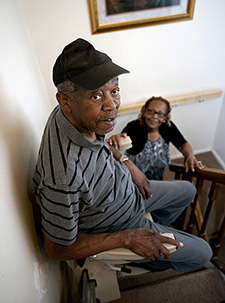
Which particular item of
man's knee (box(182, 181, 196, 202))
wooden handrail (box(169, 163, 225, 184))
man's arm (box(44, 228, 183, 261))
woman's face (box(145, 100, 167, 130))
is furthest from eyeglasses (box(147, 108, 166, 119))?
man's arm (box(44, 228, 183, 261))

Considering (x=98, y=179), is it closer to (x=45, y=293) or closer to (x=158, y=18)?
(x=45, y=293)

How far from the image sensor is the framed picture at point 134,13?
5.58ft

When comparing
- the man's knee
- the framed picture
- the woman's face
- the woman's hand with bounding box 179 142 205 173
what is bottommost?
the man's knee

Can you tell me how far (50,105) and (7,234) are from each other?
5.11 ft

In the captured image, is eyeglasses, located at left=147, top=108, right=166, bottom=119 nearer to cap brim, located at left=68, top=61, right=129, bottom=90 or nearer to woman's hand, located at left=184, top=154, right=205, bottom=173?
woman's hand, located at left=184, top=154, right=205, bottom=173

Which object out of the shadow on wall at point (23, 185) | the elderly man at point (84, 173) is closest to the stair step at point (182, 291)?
the elderly man at point (84, 173)

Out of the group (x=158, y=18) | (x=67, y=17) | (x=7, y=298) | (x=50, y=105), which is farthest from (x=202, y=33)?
(x=7, y=298)

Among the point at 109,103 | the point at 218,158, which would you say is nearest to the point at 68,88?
the point at 109,103

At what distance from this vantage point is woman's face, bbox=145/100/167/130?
1.85 m

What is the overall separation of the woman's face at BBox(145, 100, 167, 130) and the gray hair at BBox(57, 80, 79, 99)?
Answer: 116cm

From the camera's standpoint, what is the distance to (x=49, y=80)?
6.49ft

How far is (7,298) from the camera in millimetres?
677

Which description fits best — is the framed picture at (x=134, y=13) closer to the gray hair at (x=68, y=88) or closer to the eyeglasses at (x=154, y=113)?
the eyeglasses at (x=154, y=113)

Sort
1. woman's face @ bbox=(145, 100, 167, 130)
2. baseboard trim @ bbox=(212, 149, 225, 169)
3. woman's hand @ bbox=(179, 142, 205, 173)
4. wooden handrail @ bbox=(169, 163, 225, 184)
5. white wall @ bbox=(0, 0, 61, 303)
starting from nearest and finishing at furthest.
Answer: white wall @ bbox=(0, 0, 61, 303), wooden handrail @ bbox=(169, 163, 225, 184), woman's hand @ bbox=(179, 142, 205, 173), woman's face @ bbox=(145, 100, 167, 130), baseboard trim @ bbox=(212, 149, 225, 169)
